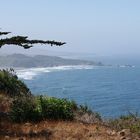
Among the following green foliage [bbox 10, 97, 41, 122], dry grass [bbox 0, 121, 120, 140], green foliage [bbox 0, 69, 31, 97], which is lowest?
dry grass [bbox 0, 121, 120, 140]

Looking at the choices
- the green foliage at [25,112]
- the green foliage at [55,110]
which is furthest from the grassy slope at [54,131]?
the green foliage at [55,110]

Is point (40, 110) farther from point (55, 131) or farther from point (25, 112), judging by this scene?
point (55, 131)

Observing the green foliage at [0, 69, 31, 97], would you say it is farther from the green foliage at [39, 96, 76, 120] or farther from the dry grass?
the dry grass

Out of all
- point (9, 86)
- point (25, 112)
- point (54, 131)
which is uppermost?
point (9, 86)

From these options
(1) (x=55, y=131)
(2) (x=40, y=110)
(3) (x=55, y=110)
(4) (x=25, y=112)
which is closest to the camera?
(1) (x=55, y=131)

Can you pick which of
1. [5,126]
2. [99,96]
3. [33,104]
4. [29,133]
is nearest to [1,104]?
[33,104]

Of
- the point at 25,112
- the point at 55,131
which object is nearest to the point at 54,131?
the point at 55,131

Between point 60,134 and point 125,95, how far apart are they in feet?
372

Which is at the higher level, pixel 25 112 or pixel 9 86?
pixel 9 86

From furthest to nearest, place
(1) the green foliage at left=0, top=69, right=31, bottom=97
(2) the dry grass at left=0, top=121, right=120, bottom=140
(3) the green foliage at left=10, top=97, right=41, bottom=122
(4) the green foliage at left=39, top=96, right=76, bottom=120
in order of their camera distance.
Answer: (1) the green foliage at left=0, top=69, right=31, bottom=97
(4) the green foliage at left=39, top=96, right=76, bottom=120
(3) the green foliage at left=10, top=97, right=41, bottom=122
(2) the dry grass at left=0, top=121, right=120, bottom=140

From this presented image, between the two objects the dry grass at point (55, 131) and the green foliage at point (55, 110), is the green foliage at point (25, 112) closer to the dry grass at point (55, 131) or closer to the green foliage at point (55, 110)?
the green foliage at point (55, 110)

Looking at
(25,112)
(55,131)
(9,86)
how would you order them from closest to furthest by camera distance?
(55,131) → (25,112) → (9,86)

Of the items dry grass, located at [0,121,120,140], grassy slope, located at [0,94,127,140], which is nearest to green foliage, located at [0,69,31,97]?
grassy slope, located at [0,94,127,140]

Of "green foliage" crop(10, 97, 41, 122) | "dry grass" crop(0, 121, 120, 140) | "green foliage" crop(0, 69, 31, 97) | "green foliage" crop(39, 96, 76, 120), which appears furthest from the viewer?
"green foliage" crop(0, 69, 31, 97)
